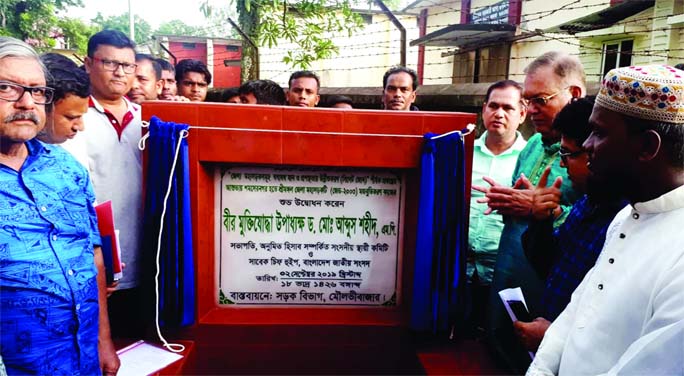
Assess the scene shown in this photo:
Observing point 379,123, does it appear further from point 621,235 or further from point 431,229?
point 621,235

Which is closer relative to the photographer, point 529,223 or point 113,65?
point 529,223

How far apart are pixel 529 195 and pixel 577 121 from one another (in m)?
0.40

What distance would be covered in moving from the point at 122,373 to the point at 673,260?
6.49 ft

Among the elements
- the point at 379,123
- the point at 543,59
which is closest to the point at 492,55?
the point at 543,59

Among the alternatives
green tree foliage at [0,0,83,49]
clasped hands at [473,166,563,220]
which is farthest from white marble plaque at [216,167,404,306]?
green tree foliage at [0,0,83,49]

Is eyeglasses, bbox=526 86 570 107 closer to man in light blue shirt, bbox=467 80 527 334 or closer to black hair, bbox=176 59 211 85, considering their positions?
man in light blue shirt, bbox=467 80 527 334

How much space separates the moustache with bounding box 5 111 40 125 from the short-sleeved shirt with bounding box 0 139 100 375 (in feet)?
0.38

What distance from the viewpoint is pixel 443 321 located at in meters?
2.11

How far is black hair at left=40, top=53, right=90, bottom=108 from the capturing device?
1864mm

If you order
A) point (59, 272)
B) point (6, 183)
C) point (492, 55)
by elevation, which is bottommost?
point (59, 272)

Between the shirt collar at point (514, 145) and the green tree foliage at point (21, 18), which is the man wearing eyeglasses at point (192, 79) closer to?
the green tree foliage at point (21, 18)

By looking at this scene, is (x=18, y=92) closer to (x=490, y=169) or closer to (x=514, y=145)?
(x=490, y=169)

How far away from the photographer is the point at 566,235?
1.93 meters

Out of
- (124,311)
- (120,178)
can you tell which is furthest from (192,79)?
(124,311)
